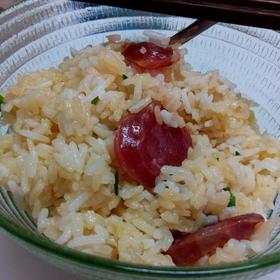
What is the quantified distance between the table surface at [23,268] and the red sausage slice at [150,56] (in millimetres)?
623

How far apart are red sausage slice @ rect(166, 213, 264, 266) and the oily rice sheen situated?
22 mm

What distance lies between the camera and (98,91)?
1.34 metres

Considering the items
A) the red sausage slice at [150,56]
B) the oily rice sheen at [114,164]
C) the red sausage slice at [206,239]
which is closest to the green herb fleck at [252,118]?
the oily rice sheen at [114,164]

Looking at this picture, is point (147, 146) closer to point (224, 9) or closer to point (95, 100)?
point (95, 100)

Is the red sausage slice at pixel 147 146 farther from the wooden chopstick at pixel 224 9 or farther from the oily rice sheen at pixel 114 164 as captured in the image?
the wooden chopstick at pixel 224 9

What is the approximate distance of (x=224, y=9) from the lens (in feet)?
4.42

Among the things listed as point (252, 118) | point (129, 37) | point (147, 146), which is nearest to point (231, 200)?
point (147, 146)

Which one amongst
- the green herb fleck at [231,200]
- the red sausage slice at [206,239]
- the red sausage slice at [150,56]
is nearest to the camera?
the red sausage slice at [206,239]

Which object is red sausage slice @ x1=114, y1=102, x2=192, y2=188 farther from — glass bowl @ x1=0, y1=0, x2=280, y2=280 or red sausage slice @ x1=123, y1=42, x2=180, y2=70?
glass bowl @ x1=0, y1=0, x2=280, y2=280

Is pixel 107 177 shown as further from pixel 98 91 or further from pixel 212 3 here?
pixel 212 3

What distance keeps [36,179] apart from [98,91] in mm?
288

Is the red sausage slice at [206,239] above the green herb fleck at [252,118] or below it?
below

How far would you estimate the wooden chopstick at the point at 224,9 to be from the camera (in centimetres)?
132

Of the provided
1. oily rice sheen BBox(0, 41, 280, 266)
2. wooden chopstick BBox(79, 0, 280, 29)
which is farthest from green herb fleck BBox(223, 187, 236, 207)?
wooden chopstick BBox(79, 0, 280, 29)
